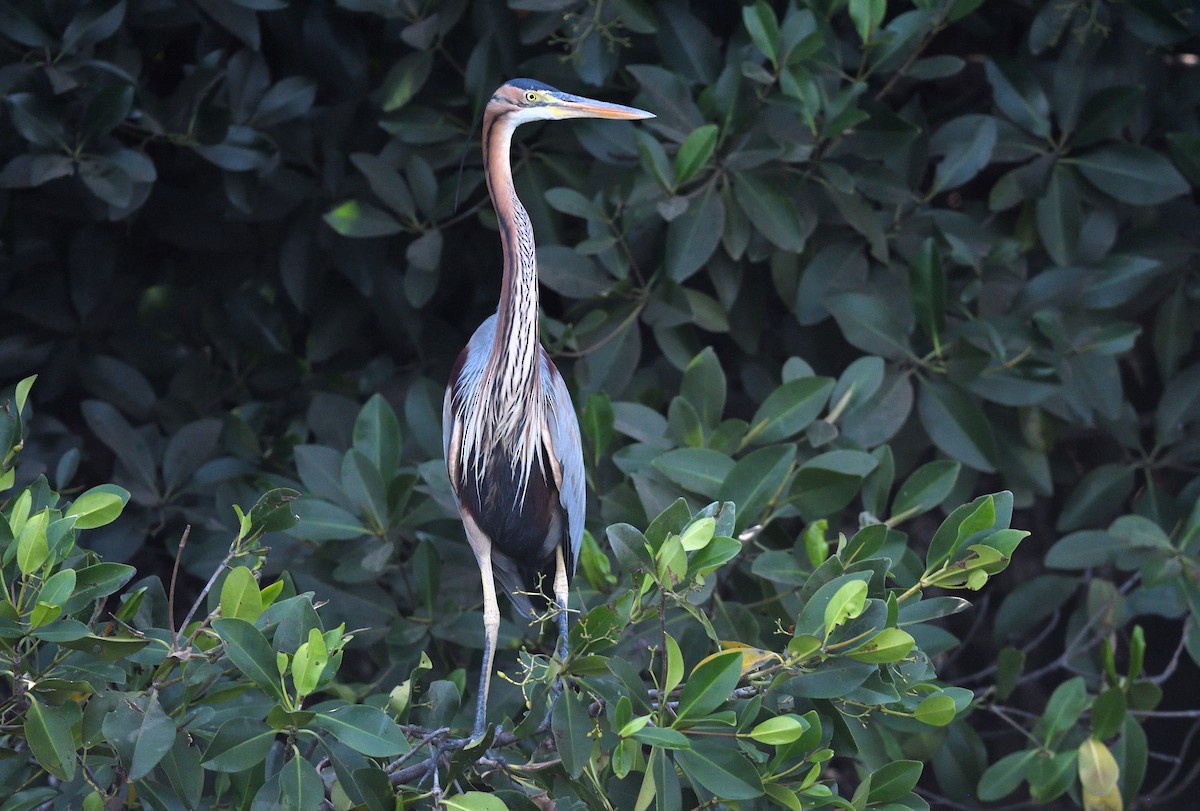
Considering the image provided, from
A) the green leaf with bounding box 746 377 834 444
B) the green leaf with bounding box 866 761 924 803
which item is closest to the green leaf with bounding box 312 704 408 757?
the green leaf with bounding box 866 761 924 803

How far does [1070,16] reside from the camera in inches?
98.0

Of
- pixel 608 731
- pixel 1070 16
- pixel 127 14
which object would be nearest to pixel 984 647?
pixel 1070 16

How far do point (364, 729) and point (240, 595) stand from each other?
0.81 ft

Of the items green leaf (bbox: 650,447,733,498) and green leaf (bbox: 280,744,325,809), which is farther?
green leaf (bbox: 650,447,733,498)

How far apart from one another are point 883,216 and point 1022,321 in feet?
1.29

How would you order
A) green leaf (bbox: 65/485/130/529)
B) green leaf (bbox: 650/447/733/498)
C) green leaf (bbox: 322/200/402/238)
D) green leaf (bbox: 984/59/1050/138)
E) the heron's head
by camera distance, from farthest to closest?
green leaf (bbox: 984/59/1050/138)
green leaf (bbox: 322/200/402/238)
green leaf (bbox: 650/447/733/498)
the heron's head
green leaf (bbox: 65/485/130/529)

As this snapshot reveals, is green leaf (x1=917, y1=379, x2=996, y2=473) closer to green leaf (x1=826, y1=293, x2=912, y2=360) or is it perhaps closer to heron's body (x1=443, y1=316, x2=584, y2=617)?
green leaf (x1=826, y1=293, x2=912, y2=360)

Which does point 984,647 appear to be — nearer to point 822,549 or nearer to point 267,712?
point 822,549

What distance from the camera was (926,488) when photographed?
2.00m

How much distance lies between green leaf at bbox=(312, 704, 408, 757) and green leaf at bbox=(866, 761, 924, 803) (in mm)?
608

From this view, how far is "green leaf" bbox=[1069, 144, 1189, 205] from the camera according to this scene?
7.92 ft

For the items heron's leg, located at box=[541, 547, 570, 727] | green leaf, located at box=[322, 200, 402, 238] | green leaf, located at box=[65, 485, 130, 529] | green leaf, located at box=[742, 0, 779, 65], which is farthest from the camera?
green leaf, located at box=[322, 200, 402, 238]

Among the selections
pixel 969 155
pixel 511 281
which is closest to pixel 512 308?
pixel 511 281

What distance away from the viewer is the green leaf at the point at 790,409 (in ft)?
6.70
